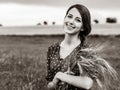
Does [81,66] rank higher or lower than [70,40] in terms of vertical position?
lower

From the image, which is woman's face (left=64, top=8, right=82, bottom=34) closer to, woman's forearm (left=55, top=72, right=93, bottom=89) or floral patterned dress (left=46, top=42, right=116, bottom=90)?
floral patterned dress (left=46, top=42, right=116, bottom=90)

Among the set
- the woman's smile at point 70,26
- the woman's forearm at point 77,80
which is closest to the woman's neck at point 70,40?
the woman's smile at point 70,26

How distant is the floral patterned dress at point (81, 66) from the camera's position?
5835 millimetres

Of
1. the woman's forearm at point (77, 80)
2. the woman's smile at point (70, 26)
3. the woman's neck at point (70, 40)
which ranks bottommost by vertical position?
the woman's forearm at point (77, 80)

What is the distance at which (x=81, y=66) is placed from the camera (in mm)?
5840

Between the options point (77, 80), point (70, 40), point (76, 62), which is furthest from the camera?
point (70, 40)

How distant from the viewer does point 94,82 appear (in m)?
6.06

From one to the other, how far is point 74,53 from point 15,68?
6.03 meters

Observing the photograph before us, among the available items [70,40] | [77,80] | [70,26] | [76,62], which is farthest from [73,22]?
[77,80]

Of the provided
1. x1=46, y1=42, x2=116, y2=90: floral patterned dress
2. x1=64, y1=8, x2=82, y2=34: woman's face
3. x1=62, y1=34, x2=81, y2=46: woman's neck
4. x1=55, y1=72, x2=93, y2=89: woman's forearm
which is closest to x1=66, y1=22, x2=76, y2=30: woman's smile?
x1=64, y1=8, x2=82, y2=34: woman's face

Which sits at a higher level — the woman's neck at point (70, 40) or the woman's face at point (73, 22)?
the woman's face at point (73, 22)

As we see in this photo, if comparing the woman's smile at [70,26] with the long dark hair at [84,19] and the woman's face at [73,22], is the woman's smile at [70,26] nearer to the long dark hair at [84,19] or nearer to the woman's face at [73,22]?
the woman's face at [73,22]

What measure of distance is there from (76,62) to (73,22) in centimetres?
53

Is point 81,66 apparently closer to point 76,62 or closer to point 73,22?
point 76,62
